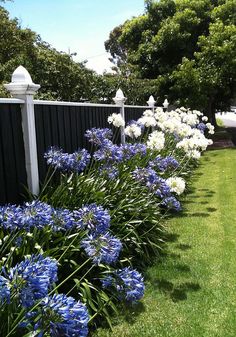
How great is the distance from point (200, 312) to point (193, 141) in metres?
3.48

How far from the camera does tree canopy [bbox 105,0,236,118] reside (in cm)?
1580

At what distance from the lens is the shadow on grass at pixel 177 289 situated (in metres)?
3.88

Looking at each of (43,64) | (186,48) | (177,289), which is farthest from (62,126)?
(186,48)

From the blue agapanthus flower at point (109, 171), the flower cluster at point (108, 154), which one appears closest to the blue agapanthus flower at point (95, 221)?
the blue agapanthus flower at point (109, 171)

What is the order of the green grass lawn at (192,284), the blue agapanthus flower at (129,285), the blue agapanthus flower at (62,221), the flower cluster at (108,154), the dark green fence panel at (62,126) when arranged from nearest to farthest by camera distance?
the blue agapanthus flower at (129,285) < the blue agapanthus flower at (62,221) < the green grass lawn at (192,284) < the dark green fence panel at (62,126) < the flower cluster at (108,154)

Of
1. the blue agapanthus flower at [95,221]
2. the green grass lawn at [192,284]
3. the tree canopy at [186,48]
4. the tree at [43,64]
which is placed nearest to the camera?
the blue agapanthus flower at [95,221]

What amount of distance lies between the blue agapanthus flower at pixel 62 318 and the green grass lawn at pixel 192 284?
1.55 meters

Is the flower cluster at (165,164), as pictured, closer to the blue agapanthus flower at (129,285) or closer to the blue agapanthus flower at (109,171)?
the blue agapanthus flower at (109,171)

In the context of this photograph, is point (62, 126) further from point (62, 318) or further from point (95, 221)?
point (62, 318)

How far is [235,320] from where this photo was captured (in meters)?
3.41

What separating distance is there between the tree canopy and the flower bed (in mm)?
9474

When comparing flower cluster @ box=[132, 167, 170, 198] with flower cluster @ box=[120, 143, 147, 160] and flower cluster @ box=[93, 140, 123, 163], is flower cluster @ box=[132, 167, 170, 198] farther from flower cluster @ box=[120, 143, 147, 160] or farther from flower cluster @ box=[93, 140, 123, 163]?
flower cluster @ box=[120, 143, 147, 160]

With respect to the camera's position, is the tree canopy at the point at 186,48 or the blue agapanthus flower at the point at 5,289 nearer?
the blue agapanthus flower at the point at 5,289

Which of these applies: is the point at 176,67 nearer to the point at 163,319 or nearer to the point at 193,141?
the point at 193,141
